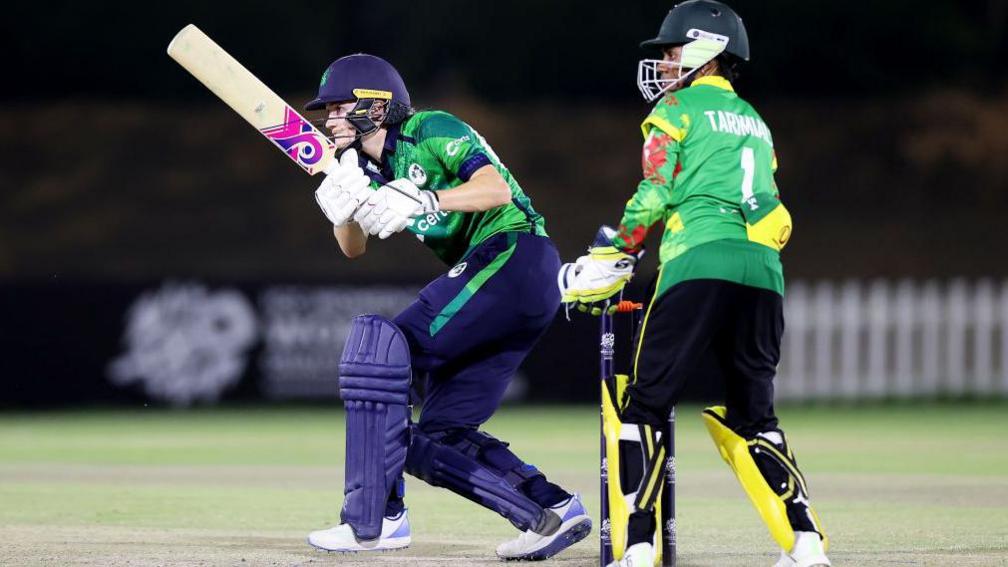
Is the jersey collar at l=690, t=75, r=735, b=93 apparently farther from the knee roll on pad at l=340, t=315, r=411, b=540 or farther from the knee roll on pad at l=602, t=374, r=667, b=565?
the knee roll on pad at l=340, t=315, r=411, b=540

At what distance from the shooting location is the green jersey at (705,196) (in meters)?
5.25

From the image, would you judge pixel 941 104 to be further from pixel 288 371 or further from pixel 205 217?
pixel 288 371

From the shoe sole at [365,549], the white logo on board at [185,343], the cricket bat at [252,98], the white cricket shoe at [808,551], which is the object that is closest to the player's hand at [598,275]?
the white cricket shoe at [808,551]

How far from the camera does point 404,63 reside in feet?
88.1

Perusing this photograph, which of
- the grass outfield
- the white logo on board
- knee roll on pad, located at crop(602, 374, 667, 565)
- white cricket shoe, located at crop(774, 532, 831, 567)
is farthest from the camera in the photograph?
the white logo on board

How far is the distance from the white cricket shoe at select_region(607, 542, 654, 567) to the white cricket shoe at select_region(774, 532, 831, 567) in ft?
1.44

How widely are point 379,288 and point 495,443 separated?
9259 mm

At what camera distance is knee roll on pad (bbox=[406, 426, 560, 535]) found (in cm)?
595

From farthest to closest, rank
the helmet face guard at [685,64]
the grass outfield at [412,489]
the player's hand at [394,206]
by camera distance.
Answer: the grass outfield at [412,489] → the player's hand at [394,206] → the helmet face guard at [685,64]

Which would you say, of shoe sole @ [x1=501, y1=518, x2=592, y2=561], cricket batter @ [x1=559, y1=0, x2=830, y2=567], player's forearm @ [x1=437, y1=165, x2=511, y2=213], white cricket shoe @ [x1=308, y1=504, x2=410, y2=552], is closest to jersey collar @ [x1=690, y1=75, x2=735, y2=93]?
cricket batter @ [x1=559, y1=0, x2=830, y2=567]

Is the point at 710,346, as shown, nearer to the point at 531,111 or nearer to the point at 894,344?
the point at 894,344

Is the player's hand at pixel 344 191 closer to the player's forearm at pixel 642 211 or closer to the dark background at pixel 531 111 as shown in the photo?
the player's forearm at pixel 642 211

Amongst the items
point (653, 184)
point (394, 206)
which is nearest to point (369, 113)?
point (394, 206)

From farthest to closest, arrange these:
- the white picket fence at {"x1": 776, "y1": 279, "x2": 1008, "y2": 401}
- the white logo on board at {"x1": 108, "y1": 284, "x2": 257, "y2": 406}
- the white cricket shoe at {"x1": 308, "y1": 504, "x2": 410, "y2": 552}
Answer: the white picket fence at {"x1": 776, "y1": 279, "x2": 1008, "y2": 401}
the white logo on board at {"x1": 108, "y1": 284, "x2": 257, "y2": 406}
the white cricket shoe at {"x1": 308, "y1": 504, "x2": 410, "y2": 552}
